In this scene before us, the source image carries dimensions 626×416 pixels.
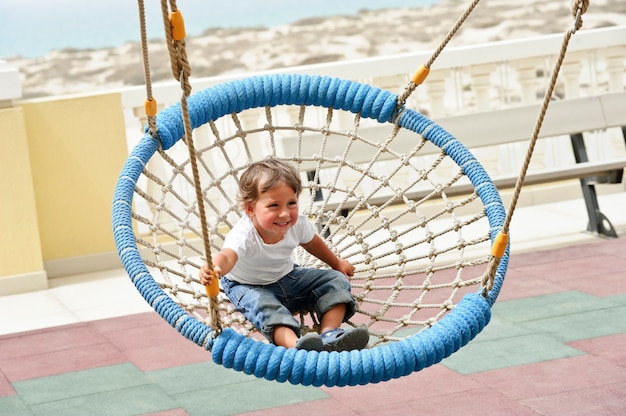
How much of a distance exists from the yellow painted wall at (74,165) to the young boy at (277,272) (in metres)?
2.62

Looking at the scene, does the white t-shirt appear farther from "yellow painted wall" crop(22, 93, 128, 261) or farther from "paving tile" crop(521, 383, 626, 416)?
"yellow painted wall" crop(22, 93, 128, 261)

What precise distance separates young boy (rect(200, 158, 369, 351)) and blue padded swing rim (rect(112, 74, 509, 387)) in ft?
0.50

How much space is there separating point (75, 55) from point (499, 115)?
2462 cm

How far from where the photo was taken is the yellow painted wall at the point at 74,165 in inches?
208

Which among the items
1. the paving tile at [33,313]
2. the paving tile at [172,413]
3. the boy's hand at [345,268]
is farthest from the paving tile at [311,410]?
the paving tile at [33,313]

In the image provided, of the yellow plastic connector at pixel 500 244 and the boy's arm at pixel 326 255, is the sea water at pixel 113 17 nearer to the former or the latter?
the boy's arm at pixel 326 255

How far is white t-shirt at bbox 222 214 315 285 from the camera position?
9.20 feet

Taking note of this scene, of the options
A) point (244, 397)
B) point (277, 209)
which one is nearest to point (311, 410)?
point (244, 397)

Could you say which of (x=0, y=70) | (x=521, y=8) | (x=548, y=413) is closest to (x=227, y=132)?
(x=0, y=70)

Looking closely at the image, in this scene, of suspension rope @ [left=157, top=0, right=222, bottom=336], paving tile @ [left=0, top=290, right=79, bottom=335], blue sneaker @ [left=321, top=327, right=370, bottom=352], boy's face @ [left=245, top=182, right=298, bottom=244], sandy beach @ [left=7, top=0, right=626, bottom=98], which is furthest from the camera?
sandy beach @ [left=7, top=0, right=626, bottom=98]

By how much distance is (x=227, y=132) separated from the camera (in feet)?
18.9

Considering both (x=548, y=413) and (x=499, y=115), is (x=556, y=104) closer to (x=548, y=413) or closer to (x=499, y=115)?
(x=499, y=115)

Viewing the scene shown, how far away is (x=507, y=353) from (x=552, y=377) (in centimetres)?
28

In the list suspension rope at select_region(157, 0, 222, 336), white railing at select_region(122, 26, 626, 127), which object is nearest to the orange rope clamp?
suspension rope at select_region(157, 0, 222, 336)
